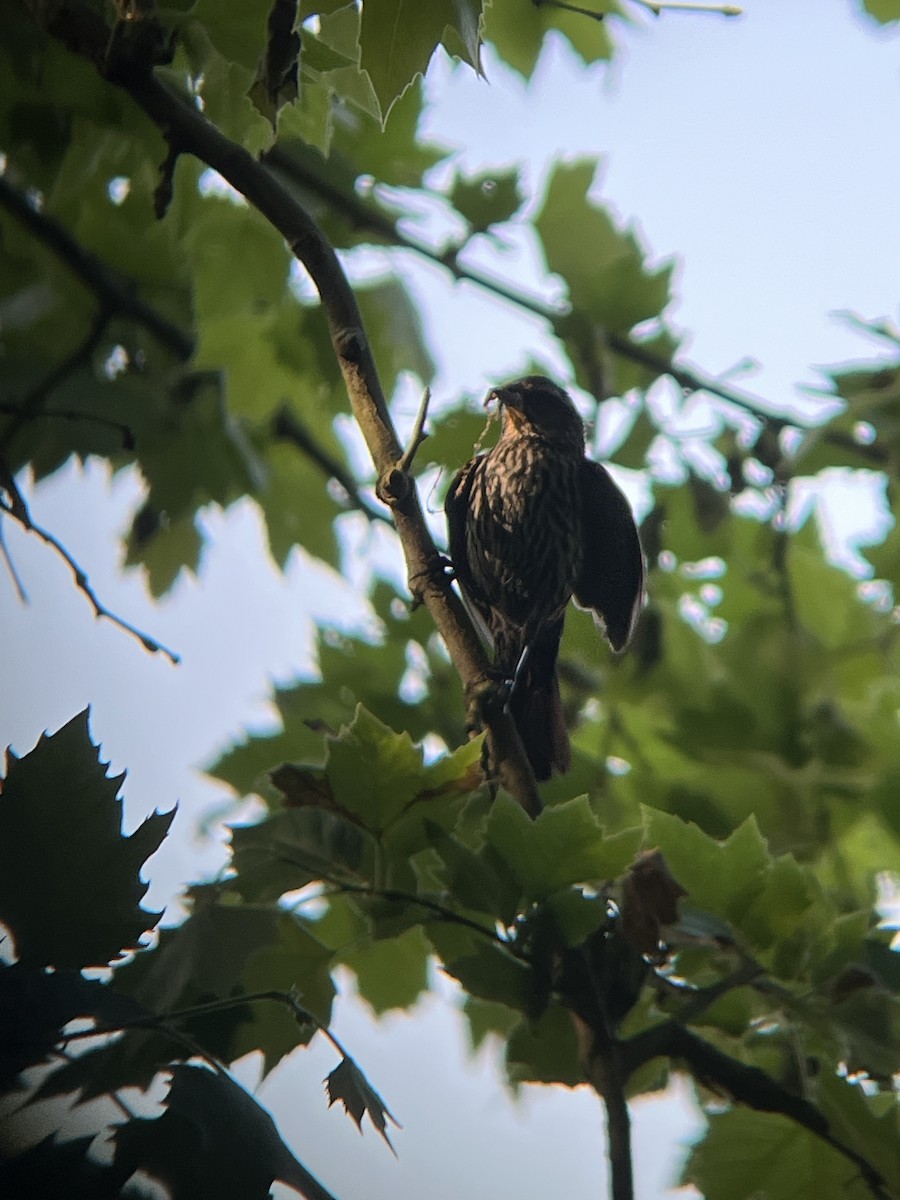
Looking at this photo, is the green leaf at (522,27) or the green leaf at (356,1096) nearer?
the green leaf at (356,1096)

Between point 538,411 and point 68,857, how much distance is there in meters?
1.08

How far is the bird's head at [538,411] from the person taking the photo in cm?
178

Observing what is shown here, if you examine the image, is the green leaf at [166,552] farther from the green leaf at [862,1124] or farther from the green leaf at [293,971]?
the green leaf at [862,1124]

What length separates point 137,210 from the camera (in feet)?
7.36

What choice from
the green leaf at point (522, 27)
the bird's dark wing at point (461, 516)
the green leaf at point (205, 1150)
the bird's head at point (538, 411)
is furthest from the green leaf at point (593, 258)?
the green leaf at point (205, 1150)

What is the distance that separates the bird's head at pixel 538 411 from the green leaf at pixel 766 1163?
2.97ft

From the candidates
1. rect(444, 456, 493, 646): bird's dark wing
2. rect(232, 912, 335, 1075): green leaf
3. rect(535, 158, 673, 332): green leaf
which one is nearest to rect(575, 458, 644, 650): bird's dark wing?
rect(444, 456, 493, 646): bird's dark wing

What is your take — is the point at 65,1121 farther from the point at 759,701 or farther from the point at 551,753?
the point at 759,701

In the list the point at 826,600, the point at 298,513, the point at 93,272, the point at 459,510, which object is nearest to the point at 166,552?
the point at 298,513

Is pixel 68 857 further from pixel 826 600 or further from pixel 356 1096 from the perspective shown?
pixel 826 600

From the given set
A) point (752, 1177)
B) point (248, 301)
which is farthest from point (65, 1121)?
point (248, 301)

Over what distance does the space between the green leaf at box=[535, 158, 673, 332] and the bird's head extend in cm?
34

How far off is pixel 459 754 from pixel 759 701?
1.45 metres

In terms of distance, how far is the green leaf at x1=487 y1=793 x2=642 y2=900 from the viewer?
1058 mm
